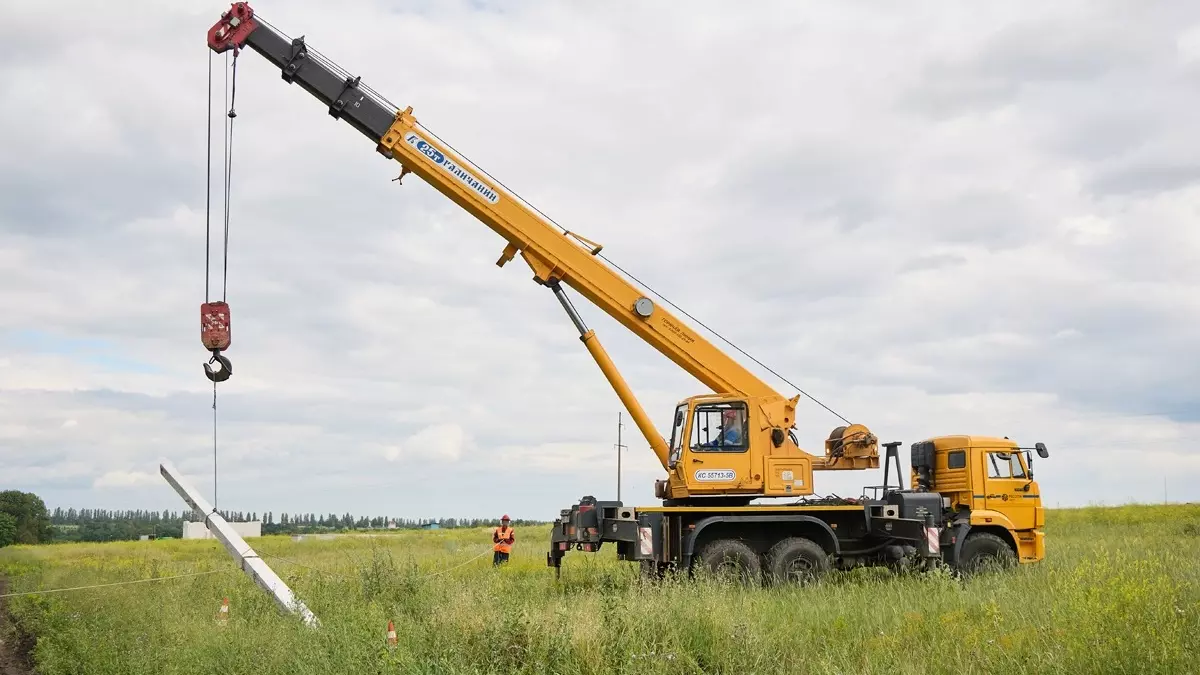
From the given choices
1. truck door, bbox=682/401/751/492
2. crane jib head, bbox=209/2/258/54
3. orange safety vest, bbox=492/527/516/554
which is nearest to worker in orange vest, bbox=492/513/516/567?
orange safety vest, bbox=492/527/516/554

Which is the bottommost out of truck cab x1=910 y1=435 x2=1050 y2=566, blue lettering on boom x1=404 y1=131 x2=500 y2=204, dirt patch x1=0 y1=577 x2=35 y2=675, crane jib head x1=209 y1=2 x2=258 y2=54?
dirt patch x1=0 y1=577 x2=35 y2=675

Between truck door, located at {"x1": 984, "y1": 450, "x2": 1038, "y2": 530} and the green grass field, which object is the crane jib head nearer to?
the green grass field

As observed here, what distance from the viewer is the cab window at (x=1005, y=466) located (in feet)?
61.2

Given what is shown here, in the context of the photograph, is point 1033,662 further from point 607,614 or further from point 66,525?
point 66,525

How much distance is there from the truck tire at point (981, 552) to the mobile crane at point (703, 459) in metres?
0.02

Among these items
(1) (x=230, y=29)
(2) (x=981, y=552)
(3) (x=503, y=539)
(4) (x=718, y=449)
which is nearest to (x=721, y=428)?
(4) (x=718, y=449)

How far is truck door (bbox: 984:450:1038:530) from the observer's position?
60.8 feet

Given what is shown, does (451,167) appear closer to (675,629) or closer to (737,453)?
(737,453)

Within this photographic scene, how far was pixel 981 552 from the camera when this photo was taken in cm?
1806

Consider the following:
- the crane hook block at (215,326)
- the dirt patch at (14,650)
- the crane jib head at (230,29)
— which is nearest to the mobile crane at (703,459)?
the crane jib head at (230,29)

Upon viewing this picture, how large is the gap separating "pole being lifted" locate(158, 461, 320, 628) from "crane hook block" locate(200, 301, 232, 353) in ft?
7.19

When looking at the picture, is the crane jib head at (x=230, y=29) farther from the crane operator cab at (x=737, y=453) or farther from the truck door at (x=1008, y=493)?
the truck door at (x=1008, y=493)

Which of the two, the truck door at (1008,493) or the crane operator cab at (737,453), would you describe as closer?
the crane operator cab at (737,453)

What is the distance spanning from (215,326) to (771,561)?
947cm
